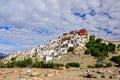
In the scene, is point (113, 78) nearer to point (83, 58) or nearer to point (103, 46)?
point (83, 58)

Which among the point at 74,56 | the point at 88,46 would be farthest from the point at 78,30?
the point at 74,56

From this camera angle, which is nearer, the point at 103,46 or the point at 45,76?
the point at 45,76

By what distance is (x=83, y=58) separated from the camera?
202ft

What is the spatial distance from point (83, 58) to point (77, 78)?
43.7 m

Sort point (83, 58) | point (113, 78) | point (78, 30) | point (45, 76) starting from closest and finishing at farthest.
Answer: point (113, 78), point (45, 76), point (83, 58), point (78, 30)

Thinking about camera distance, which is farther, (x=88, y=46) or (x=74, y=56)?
(x=88, y=46)

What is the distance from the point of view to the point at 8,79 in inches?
745

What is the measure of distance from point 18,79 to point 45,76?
2126mm

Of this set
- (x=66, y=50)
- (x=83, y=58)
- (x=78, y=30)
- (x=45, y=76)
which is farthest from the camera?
(x=78, y=30)

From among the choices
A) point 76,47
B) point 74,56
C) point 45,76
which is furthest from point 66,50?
point 45,76

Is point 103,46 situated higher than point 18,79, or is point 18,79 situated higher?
point 103,46

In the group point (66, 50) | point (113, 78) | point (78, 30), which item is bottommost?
point (113, 78)

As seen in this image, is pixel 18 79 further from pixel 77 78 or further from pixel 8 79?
pixel 77 78

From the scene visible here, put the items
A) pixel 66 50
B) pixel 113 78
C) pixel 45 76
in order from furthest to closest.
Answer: pixel 66 50 < pixel 45 76 < pixel 113 78
